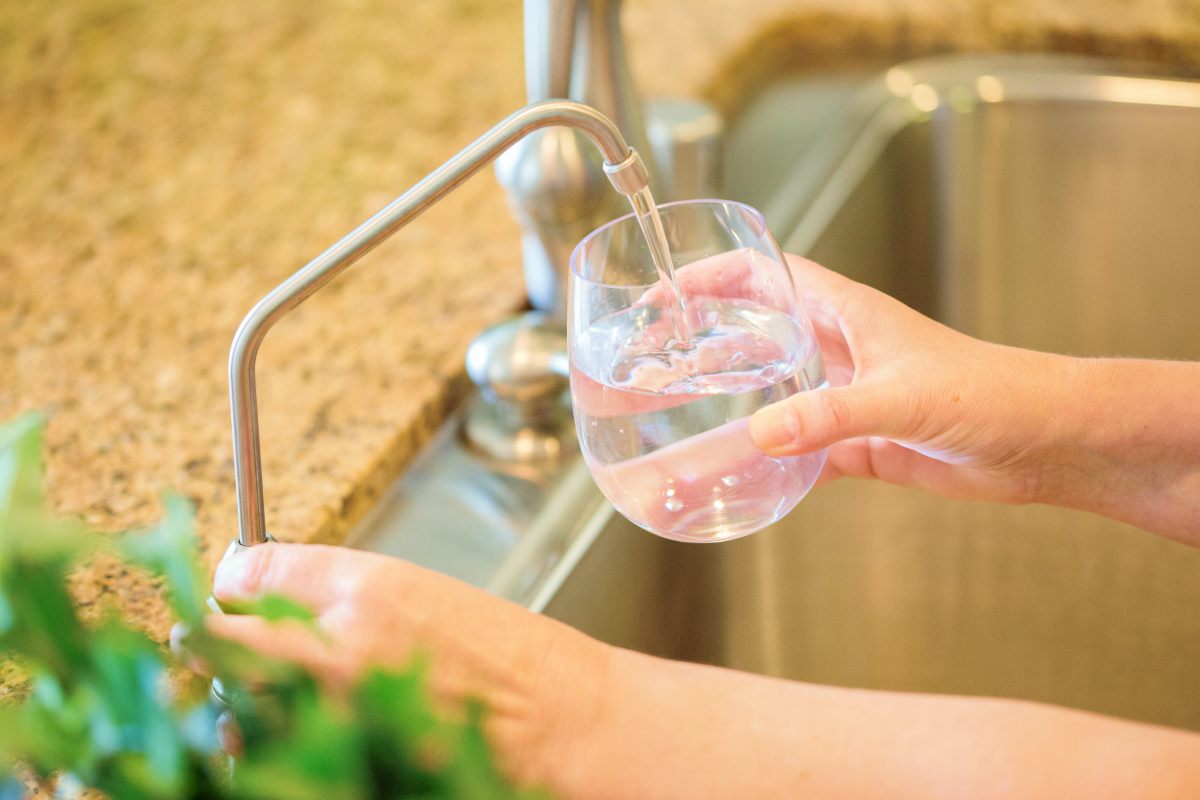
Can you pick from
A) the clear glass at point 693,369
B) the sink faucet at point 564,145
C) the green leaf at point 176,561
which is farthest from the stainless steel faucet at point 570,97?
the green leaf at point 176,561

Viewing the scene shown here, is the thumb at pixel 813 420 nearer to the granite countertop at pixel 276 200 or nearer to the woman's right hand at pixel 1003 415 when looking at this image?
the woman's right hand at pixel 1003 415

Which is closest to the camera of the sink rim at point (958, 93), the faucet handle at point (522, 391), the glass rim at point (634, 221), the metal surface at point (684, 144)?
the glass rim at point (634, 221)

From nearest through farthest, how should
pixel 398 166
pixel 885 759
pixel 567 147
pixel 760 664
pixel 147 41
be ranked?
pixel 885 759, pixel 567 147, pixel 760 664, pixel 398 166, pixel 147 41

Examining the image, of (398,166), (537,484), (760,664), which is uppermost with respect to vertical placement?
(398,166)

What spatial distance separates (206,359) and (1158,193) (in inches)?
33.2

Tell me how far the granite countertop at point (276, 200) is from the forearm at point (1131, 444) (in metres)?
0.41

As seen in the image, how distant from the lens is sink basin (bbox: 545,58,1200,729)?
89 cm

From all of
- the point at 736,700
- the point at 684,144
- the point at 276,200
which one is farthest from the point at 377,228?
the point at 276,200

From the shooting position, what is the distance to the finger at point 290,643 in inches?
18.4

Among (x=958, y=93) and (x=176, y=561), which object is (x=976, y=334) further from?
(x=176, y=561)

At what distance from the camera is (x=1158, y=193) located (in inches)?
45.8

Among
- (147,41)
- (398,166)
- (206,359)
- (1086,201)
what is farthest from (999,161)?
(147,41)

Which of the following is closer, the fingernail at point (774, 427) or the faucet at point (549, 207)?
the fingernail at point (774, 427)

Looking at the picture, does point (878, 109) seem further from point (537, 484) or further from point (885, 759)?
point (885, 759)
